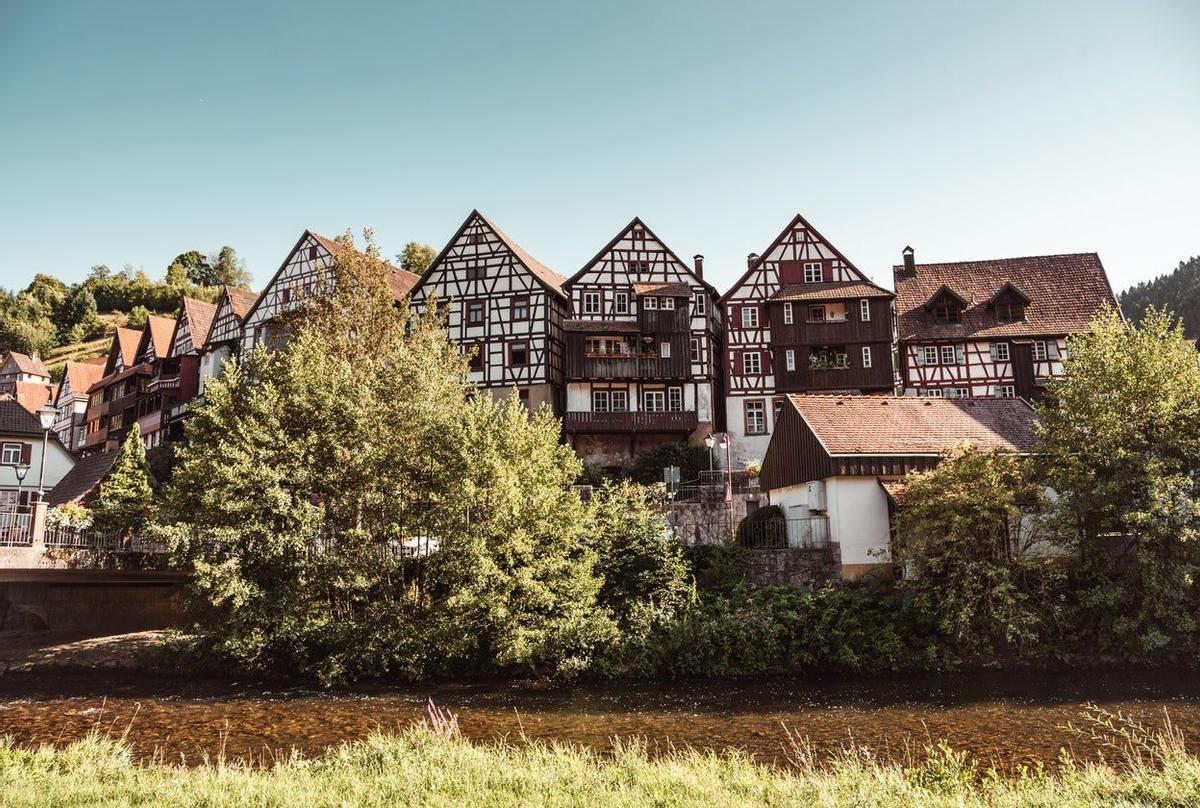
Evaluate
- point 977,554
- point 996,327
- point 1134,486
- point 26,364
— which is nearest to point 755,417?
point 996,327

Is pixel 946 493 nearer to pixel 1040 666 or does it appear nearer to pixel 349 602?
pixel 1040 666

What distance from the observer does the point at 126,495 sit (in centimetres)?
2642

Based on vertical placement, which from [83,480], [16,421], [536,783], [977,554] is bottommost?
[536,783]

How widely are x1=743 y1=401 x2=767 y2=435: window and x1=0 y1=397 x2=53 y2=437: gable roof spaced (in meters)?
38.1

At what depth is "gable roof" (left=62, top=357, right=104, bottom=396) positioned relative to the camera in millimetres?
67250

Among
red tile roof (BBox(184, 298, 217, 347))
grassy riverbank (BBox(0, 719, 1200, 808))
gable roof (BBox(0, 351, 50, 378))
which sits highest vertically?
gable roof (BBox(0, 351, 50, 378))

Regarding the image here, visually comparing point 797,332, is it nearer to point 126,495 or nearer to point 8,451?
point 126,495

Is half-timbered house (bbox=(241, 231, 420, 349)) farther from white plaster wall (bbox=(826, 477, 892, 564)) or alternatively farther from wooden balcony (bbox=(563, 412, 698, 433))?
white plaster wall (bbox=(826, 477, 892, 564))

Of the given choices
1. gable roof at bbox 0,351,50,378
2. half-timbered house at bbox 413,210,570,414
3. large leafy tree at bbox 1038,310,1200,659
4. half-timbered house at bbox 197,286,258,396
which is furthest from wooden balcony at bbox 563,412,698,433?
gable roof at bbox 0,351,50,378

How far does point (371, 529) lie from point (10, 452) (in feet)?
110

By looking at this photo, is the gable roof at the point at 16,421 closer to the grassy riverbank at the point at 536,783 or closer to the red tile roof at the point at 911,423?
the grassy riverbank at the point at 536,783

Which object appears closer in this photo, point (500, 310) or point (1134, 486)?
point (1134, 486)

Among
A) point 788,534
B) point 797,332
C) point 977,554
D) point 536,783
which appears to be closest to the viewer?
point 536,783

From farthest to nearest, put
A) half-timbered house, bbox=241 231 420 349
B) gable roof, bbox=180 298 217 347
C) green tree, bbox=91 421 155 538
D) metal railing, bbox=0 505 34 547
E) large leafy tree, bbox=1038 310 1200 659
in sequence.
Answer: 1. gable roof, bbox=180 298 217 347
2. half-timbered house, bbox=241 231 420 349
3. green tree, bbox=91 421 155 538
4. metal railing, bbox=0 505 34 547
5. large leafy tree, bbox=1038 310 1200 659
